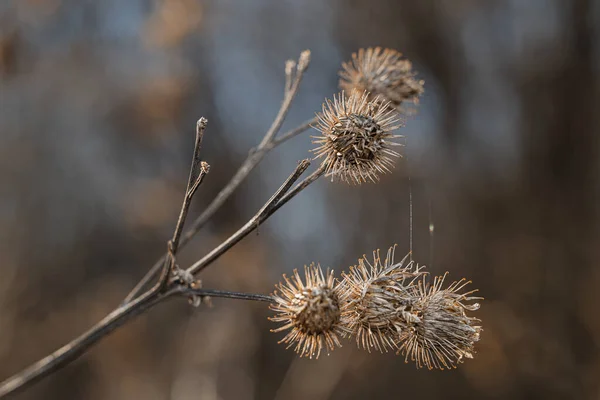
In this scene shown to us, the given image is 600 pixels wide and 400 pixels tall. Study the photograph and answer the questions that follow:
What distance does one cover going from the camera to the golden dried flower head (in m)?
1.57

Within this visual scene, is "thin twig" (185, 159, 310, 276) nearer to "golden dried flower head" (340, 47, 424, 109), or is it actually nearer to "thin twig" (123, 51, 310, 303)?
"thin twig" (123, 51, 310, 303)

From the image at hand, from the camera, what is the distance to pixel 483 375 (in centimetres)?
A: 356

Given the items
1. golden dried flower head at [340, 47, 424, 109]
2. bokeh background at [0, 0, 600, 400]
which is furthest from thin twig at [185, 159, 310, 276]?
bokeh background at [0, 0, 600, 400]

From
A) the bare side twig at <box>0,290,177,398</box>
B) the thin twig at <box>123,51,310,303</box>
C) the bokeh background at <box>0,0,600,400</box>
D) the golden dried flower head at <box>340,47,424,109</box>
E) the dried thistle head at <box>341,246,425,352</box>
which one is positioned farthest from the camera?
the bokeh background at <box>0,0,600,400</box>

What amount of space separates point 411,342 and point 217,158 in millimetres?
3200

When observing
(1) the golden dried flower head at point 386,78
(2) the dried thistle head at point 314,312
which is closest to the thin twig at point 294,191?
(2) the dried thistle head at point 314,312

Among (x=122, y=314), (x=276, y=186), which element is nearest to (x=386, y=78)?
(x=122, y=314)

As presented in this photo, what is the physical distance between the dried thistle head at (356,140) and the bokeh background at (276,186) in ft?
6.94

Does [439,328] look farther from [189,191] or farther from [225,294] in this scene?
[189,191]

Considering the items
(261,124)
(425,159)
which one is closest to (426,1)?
(425,159)

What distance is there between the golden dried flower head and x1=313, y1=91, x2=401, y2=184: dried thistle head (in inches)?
12.0

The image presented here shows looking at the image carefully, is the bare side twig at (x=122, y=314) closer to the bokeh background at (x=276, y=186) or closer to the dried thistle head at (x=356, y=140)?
the dried thistle head at (x=356, y=140)

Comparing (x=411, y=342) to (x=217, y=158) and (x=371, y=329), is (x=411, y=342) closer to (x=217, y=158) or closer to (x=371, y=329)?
(x=371, y=329)

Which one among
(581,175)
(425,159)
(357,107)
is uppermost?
(581,175)
